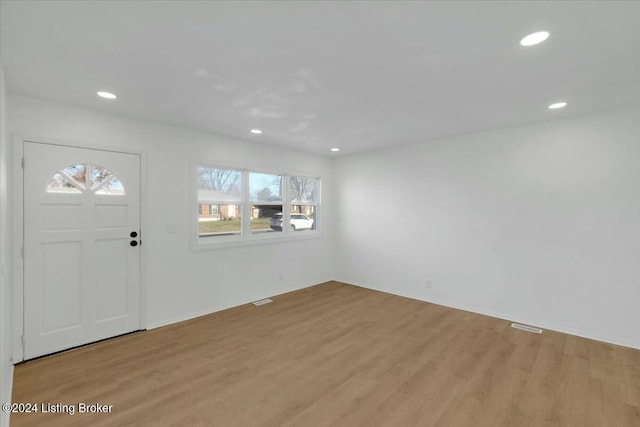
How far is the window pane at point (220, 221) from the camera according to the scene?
4137 mm

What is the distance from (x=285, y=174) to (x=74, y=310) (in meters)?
3.29

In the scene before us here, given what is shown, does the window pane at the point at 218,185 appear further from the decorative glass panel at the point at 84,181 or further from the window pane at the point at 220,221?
the decorative glass panel at the point at 84,181

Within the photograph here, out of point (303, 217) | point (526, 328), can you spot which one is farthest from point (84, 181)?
point (526, 328)

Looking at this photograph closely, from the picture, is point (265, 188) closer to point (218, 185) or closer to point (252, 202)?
point (252, 202)

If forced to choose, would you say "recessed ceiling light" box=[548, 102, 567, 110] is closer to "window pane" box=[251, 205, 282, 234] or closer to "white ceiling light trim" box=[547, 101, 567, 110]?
"white ceiling light trim" box=[547, 101, 567, 110]

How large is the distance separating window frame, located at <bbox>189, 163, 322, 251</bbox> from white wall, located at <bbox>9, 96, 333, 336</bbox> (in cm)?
8

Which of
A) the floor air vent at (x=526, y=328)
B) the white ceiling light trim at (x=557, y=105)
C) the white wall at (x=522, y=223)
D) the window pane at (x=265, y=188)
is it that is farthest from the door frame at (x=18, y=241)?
the floor air vent at (x=526, y=328)

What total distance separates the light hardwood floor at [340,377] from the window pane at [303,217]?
2072 mm

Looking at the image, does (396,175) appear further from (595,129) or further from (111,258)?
(111,258)

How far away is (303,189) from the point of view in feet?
18.4

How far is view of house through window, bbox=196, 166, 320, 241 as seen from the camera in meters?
4.20

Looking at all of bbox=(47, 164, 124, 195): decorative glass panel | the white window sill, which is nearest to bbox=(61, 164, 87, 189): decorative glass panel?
bbox=(47, 164, 124, 195): decorative glass panel

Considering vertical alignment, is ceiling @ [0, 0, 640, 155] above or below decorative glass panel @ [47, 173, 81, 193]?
above

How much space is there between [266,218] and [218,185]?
3.28 feet
